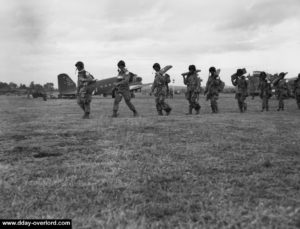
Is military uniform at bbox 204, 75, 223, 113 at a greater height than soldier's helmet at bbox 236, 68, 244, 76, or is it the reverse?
soldier's helmet at bbox 236, 68, 244, 76

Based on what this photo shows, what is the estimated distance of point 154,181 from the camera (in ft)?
15.4

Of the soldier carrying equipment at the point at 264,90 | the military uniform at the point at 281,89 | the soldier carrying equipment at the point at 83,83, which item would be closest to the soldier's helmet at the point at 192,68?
the soldier carrying equipment at the point at 83,83

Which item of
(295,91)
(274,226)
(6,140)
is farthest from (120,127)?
(295,91)

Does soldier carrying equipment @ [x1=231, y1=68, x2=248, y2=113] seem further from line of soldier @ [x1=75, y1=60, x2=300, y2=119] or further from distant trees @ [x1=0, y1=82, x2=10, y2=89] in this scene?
distant trees @ [x1=0, y1=82, x2=10, y2=89]

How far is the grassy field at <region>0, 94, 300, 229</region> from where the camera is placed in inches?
138

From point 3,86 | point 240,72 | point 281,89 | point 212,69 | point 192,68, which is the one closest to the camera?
point 192,68

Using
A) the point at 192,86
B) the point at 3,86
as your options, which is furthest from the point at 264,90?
the point at 3,86

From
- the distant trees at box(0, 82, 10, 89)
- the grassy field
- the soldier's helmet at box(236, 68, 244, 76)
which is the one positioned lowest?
the grassy field

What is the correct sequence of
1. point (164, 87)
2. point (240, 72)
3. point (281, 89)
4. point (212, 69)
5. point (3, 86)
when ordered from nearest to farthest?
point (164, 87) < point (212, 69) < point (240, 72) < point (281, 89) < point (3, 86)

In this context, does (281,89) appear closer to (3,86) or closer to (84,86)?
(84,86)

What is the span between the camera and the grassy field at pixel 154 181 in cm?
351

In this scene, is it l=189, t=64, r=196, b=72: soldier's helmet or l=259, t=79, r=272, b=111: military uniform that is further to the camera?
l=259, t=79, r=272, b=111: military uniform

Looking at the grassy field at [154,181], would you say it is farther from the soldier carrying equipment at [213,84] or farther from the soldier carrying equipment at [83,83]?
the soldier carrying equipment at [213,84]

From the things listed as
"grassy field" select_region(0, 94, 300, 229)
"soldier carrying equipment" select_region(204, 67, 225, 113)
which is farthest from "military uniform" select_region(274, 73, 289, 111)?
"grassy field" select_region(0, 94, 300, 229)
